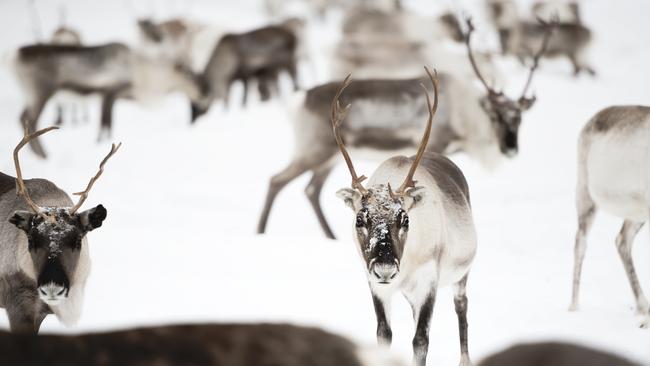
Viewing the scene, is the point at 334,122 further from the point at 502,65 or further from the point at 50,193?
the point at 502,65

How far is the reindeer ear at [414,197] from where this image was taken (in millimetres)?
2875

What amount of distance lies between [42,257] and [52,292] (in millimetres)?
149

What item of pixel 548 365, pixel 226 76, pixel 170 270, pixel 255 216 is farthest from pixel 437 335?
pixel 226 76

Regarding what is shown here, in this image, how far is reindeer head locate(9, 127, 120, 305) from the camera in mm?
2719

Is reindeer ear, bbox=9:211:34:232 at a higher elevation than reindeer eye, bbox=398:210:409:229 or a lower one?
higher

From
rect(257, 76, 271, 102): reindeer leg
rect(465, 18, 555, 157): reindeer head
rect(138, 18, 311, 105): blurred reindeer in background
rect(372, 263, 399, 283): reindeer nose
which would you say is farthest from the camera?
rect(257, 76, 271, 102): reindeer leg

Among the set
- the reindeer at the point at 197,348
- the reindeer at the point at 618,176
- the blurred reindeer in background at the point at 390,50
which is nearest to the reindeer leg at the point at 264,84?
the blurred reindeer in background at the point at 390,50

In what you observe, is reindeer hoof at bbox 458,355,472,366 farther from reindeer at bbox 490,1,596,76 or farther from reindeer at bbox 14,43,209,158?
reindeer at bbox 490,1,596,76

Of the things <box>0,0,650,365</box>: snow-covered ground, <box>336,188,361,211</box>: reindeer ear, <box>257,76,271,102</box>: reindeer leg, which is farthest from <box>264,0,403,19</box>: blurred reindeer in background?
<box>336,188,361,211</box>: reindeer ear

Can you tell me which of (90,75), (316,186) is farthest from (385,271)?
(90,75)

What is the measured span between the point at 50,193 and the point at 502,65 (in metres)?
9.11

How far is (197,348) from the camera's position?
59.5 inches

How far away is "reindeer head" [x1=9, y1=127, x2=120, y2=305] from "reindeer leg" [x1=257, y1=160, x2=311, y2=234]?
2.48 meters

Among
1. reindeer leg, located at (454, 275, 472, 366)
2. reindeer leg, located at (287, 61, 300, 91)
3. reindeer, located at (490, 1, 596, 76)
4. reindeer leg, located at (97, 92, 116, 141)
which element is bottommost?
reindeer leg, located at (454, 275, 472, 366)
